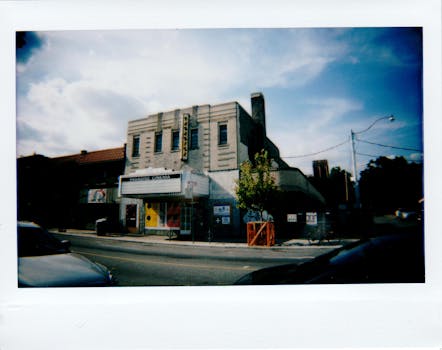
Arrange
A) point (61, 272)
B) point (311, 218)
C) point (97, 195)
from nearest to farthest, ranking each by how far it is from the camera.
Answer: point (61, 272), point (311, 218), point (97, 195)

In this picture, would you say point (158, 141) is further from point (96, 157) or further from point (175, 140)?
point (96, 157)

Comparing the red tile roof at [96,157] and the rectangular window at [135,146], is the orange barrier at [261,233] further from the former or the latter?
the red tile roof at [96,157]

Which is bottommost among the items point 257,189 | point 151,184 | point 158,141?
point 257,189

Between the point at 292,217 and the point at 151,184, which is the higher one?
the point at 151,184

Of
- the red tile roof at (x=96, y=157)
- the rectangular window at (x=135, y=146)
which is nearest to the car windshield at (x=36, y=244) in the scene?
the red tile roof at (x=96, y=157)

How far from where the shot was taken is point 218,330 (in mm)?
4117

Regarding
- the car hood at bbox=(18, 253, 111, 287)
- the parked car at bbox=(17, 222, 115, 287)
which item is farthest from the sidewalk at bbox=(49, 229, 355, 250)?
the car hood at bbox=(18, 253, 111, 287)

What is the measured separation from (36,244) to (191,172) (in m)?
7.39

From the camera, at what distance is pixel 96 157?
11.4 m

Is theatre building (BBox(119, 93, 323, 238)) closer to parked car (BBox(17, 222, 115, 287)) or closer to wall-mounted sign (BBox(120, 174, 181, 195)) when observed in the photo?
wall-mounted sign (BBox(120, 174, 181, 195))

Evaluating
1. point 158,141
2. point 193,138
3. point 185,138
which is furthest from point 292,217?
point 158,141

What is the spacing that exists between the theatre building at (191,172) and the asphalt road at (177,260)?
1.85 m

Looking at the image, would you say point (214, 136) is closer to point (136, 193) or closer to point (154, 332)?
point (136, 193)

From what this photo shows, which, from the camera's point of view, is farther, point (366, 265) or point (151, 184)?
point (151, 184)
